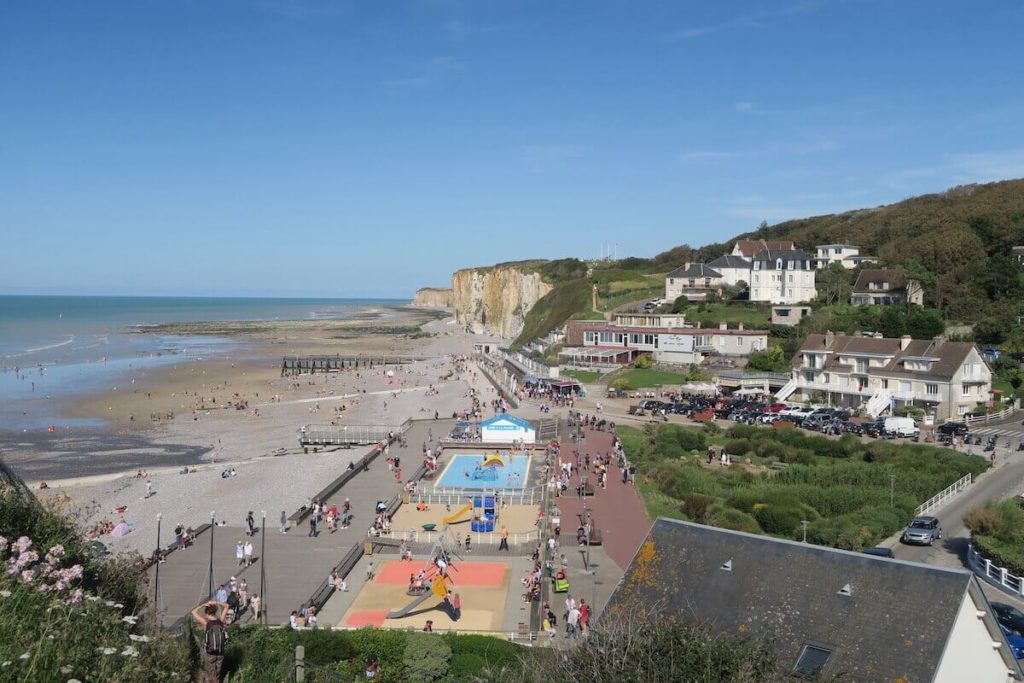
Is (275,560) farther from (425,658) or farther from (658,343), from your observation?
(658,343)

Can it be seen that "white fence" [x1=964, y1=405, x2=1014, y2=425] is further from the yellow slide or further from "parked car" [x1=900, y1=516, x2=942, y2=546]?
the yellow slide

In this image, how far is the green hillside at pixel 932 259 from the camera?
Answer: 5784 centimetres

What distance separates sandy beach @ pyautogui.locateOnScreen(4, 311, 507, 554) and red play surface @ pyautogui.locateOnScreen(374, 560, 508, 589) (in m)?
7.04

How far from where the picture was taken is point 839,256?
273ft

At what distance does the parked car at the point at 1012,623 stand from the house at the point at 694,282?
57.4 meters

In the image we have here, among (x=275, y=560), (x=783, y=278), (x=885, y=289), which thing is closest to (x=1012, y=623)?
(x=275, y=560)

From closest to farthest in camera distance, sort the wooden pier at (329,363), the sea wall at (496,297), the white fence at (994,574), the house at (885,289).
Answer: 1. the white fence at (994,574)
2. the house at (885,289)
3. the wooden pier at (329,363)
4. the sea wall at (496,297)

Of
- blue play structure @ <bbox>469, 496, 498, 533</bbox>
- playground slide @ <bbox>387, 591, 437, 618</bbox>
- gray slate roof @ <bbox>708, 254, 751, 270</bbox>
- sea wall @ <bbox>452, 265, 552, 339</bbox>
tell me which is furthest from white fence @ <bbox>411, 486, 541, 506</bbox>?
sea wall @ <bbox>452, 265, 552, 339</bbox>

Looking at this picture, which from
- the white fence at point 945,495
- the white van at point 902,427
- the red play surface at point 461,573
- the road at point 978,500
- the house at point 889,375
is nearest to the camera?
the red play surface at point 461,573

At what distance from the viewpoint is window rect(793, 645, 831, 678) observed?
36.4 ft

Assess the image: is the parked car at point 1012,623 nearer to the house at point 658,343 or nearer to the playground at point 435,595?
the playground at point 435,595

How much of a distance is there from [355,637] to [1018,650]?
1204 centimetres

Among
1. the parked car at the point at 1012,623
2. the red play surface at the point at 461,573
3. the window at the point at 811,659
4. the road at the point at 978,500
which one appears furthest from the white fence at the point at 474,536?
the window at the point at 811,659

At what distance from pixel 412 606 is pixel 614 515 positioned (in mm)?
9728
